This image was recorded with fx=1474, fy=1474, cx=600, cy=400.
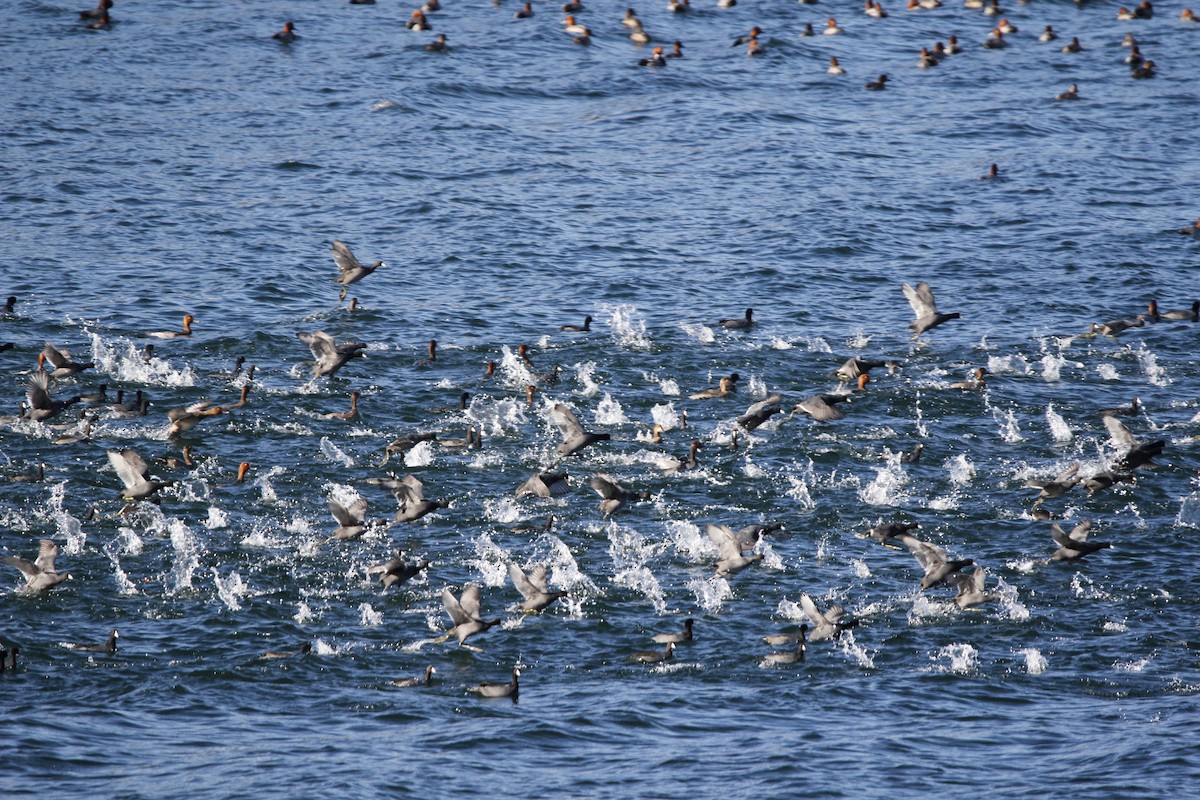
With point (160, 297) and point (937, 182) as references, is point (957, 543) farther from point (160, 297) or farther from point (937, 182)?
point (937, 182)

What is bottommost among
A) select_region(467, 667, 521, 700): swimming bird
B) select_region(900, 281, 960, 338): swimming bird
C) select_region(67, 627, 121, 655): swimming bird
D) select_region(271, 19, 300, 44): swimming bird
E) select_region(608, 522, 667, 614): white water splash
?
select_region(467, 667, 521, 700): swimming bird

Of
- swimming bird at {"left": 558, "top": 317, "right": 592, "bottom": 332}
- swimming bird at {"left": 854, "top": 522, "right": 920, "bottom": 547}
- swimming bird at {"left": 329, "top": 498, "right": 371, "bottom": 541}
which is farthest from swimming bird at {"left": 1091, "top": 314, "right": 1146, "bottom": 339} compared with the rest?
swimming bird at {"left": 329, "top": 498, "right": 371, "bottom": 541}

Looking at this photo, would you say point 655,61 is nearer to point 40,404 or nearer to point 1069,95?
point 1069,95

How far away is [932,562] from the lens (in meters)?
17.8

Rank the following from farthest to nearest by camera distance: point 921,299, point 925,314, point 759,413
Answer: point 925,314 < point 921,299 < point 759,413

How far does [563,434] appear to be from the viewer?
22172 millimetres

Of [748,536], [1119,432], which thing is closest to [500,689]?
[748,536]

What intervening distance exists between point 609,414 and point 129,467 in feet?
24.0

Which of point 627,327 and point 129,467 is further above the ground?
point 627,327

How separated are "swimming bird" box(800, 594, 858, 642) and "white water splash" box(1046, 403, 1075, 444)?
299 inches

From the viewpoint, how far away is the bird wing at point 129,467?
19484 mm

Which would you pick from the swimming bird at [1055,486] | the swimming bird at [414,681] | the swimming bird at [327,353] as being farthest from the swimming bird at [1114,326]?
the swimming bird at [414,681]

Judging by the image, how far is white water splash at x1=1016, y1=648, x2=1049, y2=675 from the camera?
16.1 m

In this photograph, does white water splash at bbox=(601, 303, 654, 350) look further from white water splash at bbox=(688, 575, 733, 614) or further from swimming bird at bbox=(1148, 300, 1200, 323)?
swimming bird at bbox=(1148, 300, 1200, 323)
